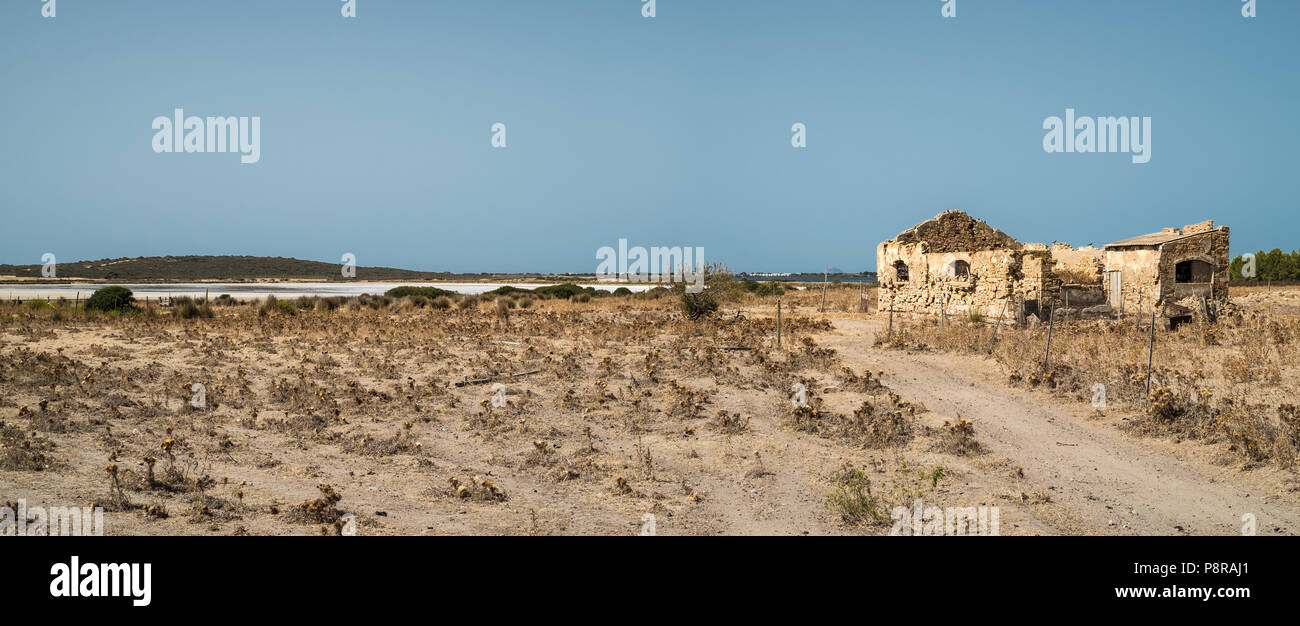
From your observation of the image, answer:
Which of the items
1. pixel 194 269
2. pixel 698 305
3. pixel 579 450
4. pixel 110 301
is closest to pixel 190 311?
pixel 110 301

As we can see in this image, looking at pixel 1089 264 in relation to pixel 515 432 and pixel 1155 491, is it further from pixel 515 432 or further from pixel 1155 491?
pixel 515 432

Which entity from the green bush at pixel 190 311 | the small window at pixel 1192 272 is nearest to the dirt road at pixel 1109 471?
the small window at pixel 1192 272

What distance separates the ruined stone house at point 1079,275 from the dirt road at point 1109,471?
26.1ft

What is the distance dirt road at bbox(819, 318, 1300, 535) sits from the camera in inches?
272

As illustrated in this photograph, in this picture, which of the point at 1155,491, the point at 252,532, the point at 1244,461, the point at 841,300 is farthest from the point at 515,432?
the point at 841,300

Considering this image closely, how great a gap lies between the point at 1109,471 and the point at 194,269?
143 metres

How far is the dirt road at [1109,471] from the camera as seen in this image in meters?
6.90

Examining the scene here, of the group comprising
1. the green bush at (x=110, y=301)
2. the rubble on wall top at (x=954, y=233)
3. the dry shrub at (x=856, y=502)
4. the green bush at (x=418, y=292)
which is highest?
the rubble on wall top at (x=954, y=233)

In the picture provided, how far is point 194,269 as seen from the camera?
12538cm

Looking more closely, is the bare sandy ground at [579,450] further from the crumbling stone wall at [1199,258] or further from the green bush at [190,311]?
the green bush at [190,311]

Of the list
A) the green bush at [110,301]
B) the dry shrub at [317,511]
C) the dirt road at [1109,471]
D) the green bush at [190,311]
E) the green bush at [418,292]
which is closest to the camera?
the dry shrub at [317,511]

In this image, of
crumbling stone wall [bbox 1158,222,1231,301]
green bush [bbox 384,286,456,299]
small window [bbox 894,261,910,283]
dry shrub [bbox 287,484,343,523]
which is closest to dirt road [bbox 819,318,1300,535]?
dry shrub [bbox 287,484,343,523]
